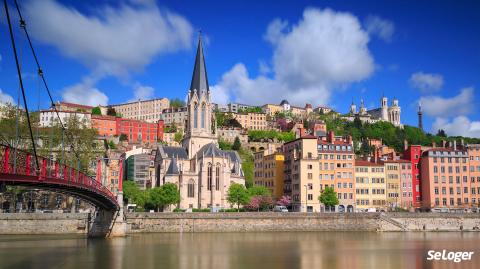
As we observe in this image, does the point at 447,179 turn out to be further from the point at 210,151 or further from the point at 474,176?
the point at 210,151

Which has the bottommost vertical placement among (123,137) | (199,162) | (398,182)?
(398,182)

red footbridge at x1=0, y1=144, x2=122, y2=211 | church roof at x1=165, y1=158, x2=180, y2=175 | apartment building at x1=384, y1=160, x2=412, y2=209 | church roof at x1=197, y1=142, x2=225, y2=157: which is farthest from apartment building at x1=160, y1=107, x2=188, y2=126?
red footbridge at x1=0, y1=144, x2=122, y2=211

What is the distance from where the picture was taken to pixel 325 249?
5241cm

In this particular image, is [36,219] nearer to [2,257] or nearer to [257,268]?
[2,257]

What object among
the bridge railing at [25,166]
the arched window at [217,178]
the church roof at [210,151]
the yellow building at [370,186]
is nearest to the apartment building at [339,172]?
the yellow building at [370,186]

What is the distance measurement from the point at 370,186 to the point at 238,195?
2356 cm

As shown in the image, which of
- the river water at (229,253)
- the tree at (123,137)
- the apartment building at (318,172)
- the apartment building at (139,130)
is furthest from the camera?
the apartment building at (139,130)

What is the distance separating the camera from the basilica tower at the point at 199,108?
10704 centimetres

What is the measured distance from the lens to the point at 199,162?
97.8 metres

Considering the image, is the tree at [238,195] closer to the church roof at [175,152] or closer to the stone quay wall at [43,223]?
the church roof at [175,152]

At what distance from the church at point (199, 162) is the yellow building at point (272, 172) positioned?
5.68 m

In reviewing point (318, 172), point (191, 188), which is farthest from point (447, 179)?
point (191, 188)

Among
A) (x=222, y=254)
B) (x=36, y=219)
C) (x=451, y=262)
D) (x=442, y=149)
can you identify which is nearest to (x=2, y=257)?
(x=222, y=254)

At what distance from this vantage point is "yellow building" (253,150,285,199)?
102250mm
